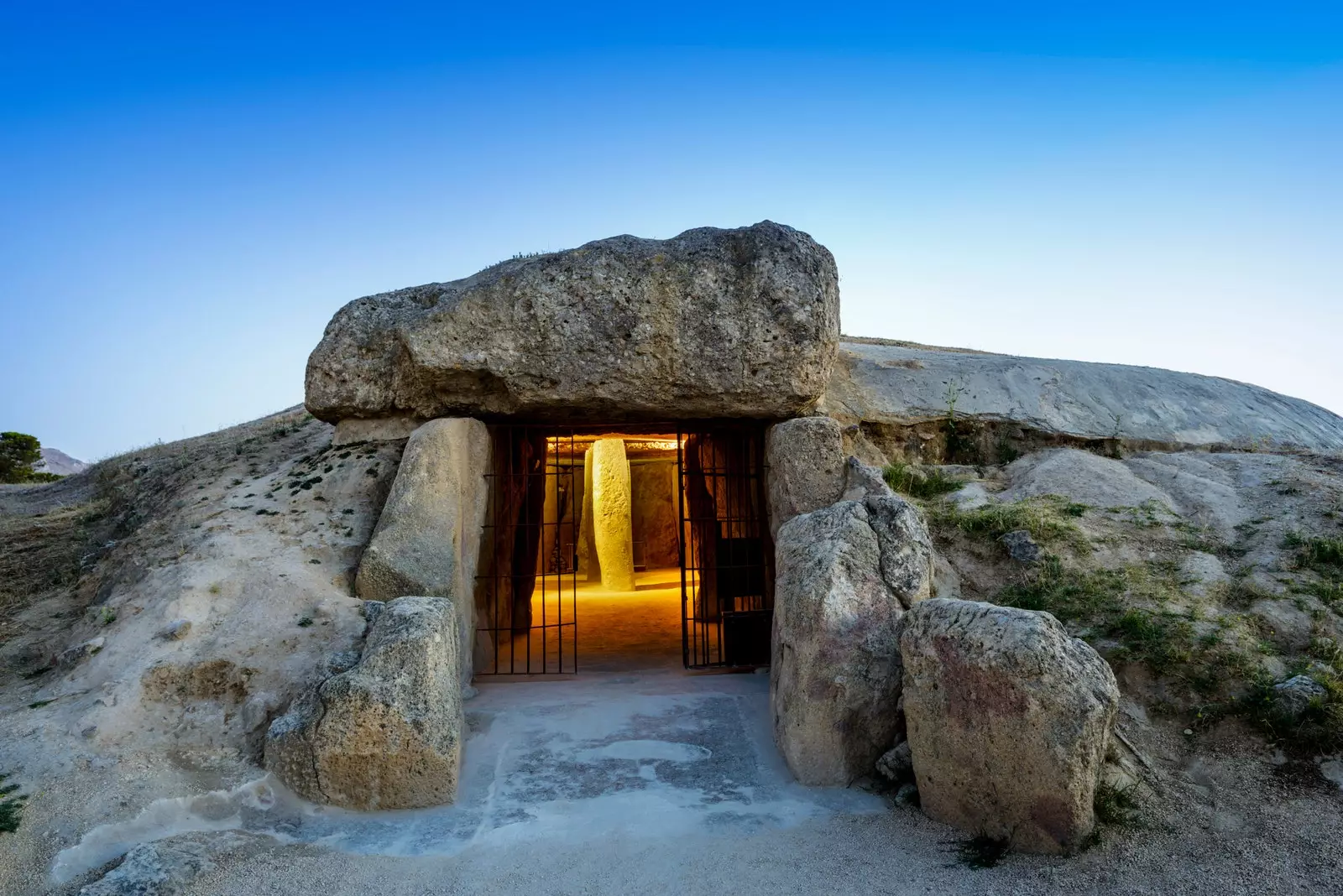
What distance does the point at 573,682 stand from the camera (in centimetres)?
736

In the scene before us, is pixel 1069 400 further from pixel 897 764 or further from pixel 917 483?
pixel 897 764

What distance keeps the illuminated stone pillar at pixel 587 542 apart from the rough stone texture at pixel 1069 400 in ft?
25.1

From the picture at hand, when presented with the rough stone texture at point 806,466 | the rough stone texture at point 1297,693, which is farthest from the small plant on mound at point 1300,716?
the rough stone texture at point 806,466

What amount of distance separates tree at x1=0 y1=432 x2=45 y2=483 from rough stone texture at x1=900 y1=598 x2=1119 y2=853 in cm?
2131

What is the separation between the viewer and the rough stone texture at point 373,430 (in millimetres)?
7719

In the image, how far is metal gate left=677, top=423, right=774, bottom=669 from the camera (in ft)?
26.1

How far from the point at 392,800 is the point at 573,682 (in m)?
2.59

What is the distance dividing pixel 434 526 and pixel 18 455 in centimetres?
2007

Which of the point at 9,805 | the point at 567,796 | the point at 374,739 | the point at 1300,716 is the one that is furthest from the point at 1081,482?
the point at 9,805

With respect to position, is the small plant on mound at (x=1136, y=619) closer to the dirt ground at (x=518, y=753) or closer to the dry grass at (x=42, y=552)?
the dirt ground at (x=518, y=753)

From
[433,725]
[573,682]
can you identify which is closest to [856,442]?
[573,682]

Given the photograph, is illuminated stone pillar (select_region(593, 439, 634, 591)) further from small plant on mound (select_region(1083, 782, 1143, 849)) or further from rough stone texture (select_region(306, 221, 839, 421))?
small plant on mound (select_region(1083, 782, 1143, 849))

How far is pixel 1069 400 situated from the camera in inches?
378

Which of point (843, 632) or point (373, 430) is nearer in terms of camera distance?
point (843, 632)
